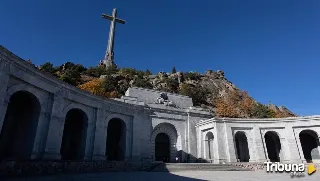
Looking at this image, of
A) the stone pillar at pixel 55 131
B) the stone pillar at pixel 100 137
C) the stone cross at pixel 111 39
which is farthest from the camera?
the stone cross at pixel 111 39

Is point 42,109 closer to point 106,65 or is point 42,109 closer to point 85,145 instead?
point 85,145

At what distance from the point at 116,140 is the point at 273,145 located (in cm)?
2071

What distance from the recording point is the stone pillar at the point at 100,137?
21594 millimetres

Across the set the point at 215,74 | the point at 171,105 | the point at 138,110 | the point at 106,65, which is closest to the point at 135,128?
the point at 138,110

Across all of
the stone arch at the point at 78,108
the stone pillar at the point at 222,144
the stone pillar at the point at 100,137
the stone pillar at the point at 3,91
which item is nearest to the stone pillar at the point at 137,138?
the stone pillar at the point at 100,137

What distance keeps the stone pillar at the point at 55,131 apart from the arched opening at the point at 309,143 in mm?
27989

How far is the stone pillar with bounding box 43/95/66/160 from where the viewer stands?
17578 mm

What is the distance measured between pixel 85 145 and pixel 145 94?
12.4m

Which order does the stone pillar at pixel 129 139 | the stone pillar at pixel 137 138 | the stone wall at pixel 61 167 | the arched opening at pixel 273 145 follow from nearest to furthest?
1. the stone wall at pixel 61 167
2. the stone pillar at pixel 129 139
3. the stone pillar at pixel 137 138
4. the arched opening at pixel 273 145

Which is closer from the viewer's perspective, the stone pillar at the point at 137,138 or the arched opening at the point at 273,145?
the stone pillar at the point at 137,138

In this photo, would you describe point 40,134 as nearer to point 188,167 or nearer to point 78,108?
point 78,108

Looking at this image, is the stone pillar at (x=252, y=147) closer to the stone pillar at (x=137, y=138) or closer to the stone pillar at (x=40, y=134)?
the stone pillar at (x=137, y=138)

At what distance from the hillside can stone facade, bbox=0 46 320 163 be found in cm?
2001

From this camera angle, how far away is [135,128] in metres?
25.7
